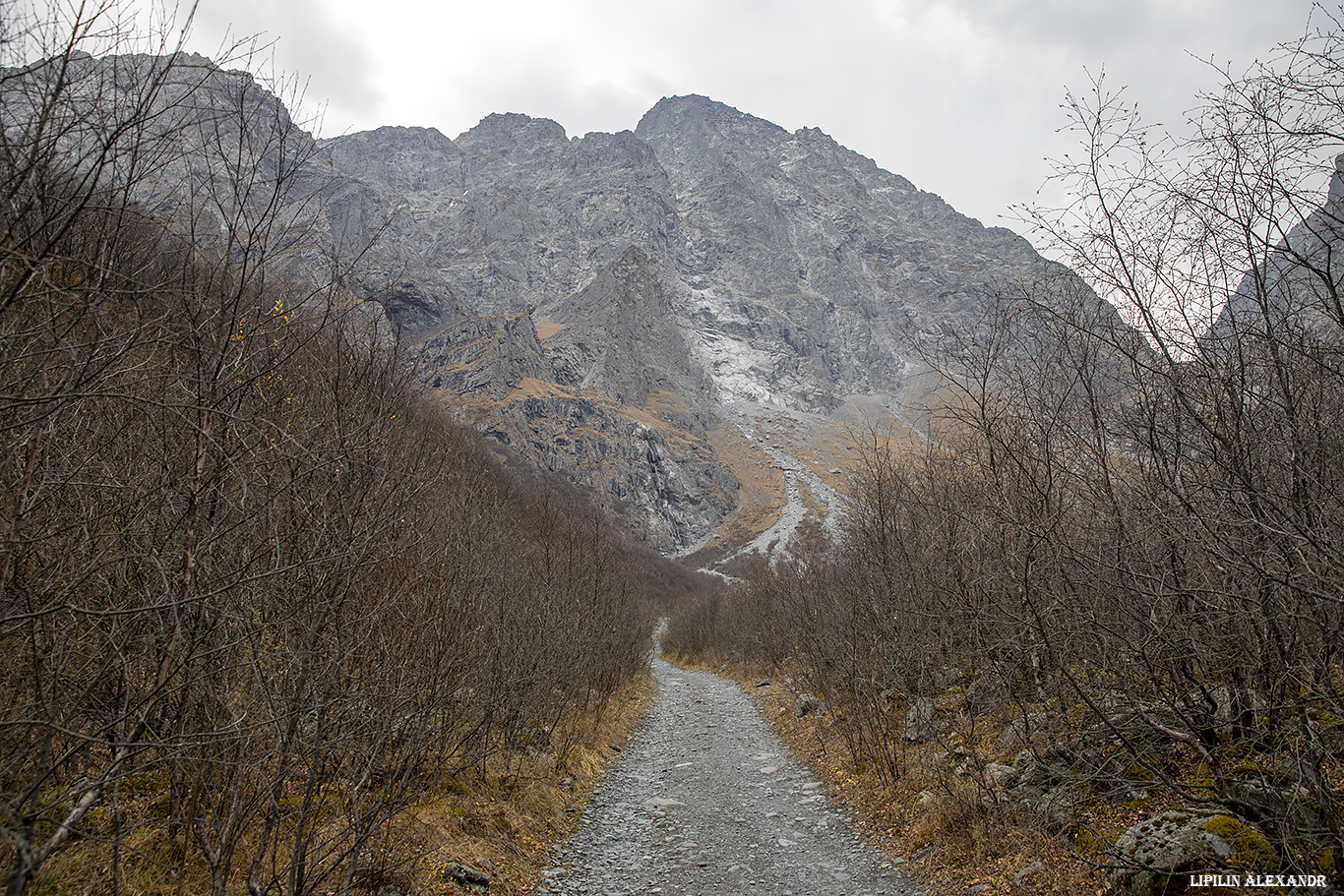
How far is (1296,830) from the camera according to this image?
3244mm

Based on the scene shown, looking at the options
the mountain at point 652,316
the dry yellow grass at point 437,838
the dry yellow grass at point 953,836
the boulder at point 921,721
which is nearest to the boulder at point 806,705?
the dry yellow grass at point 953,836

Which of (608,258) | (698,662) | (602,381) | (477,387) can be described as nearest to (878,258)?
(608,258)

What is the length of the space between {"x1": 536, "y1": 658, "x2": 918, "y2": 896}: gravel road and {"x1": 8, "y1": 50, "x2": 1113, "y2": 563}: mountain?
19.5 ft

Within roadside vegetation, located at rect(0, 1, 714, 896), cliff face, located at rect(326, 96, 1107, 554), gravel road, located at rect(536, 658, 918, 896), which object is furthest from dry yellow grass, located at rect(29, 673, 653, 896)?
cliff face, located at rect(326, 96, 1107, 554)

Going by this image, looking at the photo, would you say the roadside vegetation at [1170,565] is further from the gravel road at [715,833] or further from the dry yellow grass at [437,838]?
the dry yellow grass at [437,838]

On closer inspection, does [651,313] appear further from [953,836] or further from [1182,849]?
[1182,849]

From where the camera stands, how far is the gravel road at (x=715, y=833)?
19.6 ft

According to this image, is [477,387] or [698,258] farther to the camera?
[698,258]

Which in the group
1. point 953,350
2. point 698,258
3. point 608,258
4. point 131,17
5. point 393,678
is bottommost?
point 393,678

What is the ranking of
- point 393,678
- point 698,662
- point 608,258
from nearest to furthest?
1. point 393,678
2. point 698,662
3. point 608,258

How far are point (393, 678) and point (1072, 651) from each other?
6.67 meters

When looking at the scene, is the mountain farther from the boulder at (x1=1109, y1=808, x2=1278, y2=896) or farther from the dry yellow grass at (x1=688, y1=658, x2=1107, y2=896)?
the dry yellow grass at (x1=688, y1=658, x2=1107, y2=896)

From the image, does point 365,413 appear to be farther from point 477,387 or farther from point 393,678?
point 477,387

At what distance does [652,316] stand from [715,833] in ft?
434
